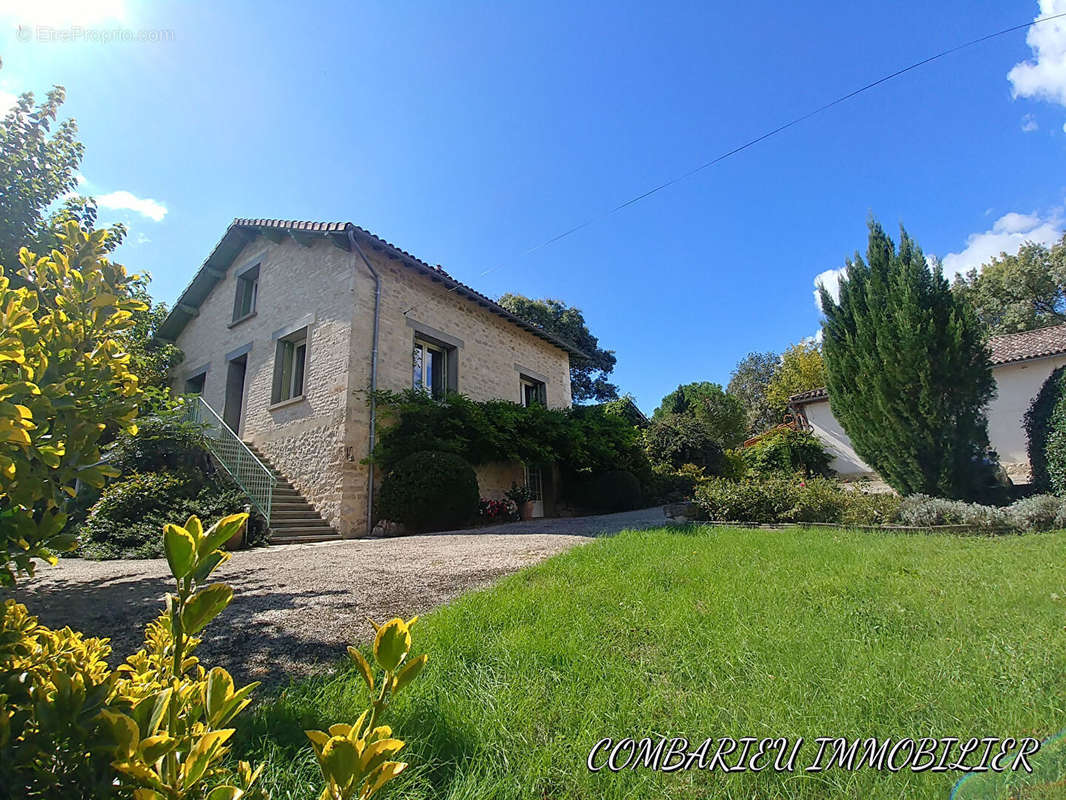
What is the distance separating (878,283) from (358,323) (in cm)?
957

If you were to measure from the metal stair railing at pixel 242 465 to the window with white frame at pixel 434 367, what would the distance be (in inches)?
142

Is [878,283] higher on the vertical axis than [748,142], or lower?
lower

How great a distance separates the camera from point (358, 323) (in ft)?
30.1

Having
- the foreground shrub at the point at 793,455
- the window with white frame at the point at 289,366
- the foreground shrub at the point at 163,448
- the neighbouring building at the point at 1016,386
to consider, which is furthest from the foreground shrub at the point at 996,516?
the foreground shrub at the point at 163,448

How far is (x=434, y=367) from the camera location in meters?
11.2

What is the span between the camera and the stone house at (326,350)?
28.7ft

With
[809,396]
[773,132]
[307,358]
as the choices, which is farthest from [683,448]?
[307,358]

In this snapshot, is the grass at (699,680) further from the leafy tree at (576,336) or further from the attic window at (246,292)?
the leafy tree at (576,336)

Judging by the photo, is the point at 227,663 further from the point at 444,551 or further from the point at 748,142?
the point at 748,142

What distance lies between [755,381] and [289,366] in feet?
98.7

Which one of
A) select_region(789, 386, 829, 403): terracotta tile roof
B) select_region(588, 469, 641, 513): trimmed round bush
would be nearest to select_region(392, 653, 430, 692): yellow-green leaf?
select_region(588, 469, 641, 513): trimmed round bush

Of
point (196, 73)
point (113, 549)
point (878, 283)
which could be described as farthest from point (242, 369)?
point (878, 283)

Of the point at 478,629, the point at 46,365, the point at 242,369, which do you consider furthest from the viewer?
the point at 242,369

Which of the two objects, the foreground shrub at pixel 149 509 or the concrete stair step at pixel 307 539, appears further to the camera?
the concrete stair step at pixel 307 539
